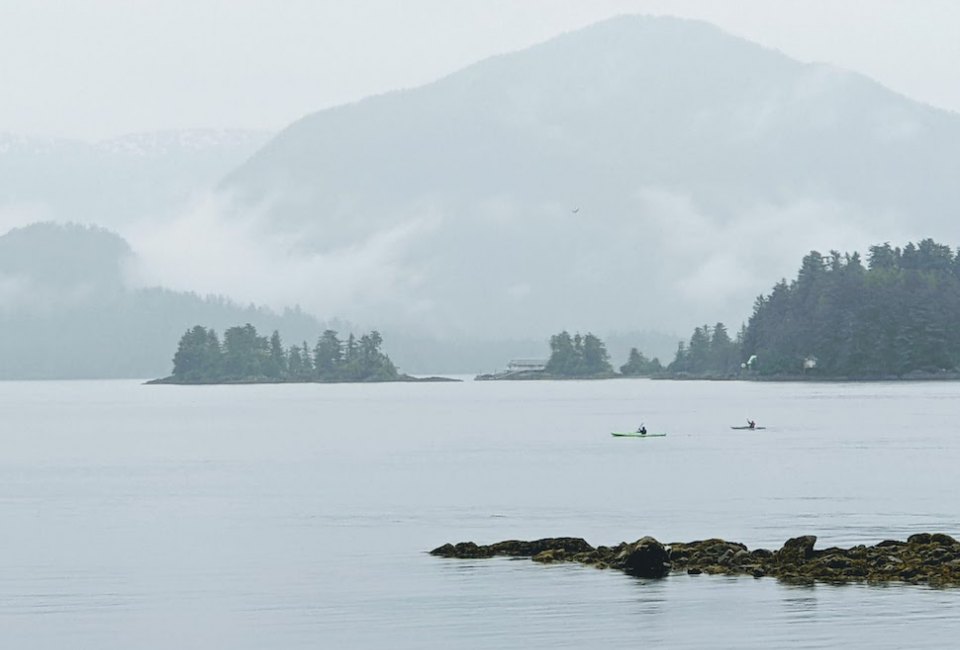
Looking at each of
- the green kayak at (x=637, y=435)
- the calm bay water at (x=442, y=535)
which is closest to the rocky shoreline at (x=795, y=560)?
the calm bay water at (x=442, y=535)

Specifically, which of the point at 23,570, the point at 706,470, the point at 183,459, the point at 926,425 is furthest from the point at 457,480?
the point at 926,425

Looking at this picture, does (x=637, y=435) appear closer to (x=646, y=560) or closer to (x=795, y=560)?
(x=646, y=560)

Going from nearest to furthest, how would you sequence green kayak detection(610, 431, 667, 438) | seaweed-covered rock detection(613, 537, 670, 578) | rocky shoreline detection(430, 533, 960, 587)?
rocky shoreline detection(430, 533, 960, 587) → seaweed-covered rock detection(613, 537, 670, 578) → green kayak detection(610, 431, 667, 438)

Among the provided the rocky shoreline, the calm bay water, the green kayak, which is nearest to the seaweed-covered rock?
the rocky shoreline

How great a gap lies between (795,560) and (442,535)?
21679mm

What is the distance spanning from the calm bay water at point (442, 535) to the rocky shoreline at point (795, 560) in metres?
1.19

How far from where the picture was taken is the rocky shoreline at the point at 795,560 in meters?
60.3

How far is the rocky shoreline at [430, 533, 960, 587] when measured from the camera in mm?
60344

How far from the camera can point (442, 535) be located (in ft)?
264

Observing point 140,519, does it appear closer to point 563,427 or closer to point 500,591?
point 500,591

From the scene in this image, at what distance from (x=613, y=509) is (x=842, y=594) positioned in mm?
35010

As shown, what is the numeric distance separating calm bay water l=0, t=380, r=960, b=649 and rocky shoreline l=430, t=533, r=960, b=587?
1.19 metres

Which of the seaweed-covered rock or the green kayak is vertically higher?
the green kayak

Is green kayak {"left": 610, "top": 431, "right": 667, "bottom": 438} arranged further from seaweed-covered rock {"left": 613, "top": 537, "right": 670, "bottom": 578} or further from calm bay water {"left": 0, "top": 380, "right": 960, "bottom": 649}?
seaweed-covered rock {"left": 613, "top": 537, "right": 670, "bottom": 578}
